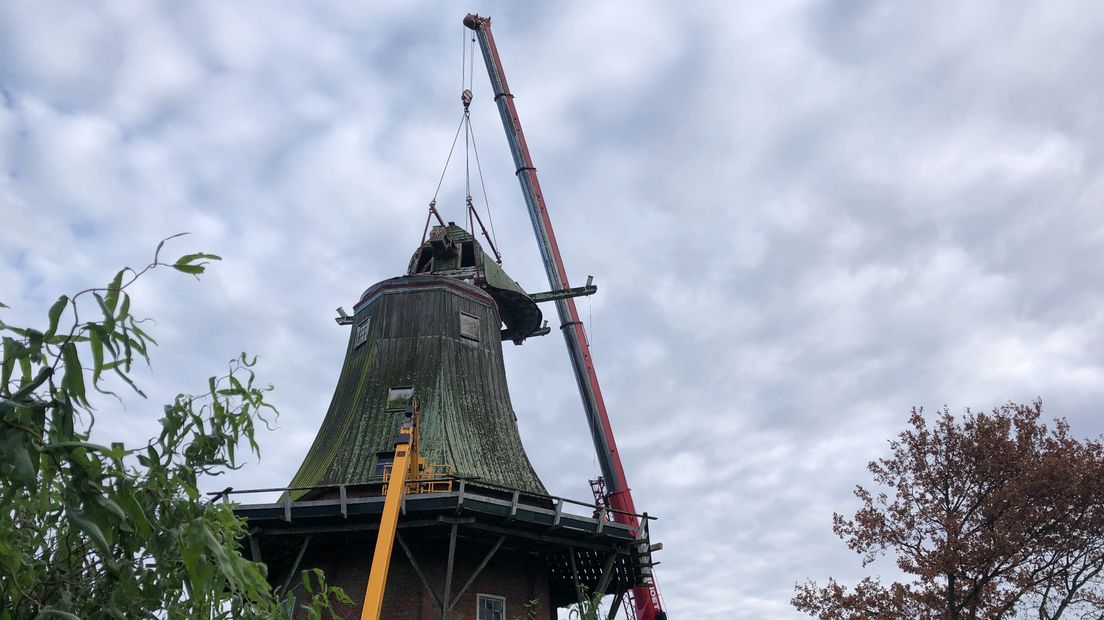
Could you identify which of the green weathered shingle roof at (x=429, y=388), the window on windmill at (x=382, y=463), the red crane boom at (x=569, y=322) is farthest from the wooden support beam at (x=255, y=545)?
the red crane boom at (x=569, y=322)

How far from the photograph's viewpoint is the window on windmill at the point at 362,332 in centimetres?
1973

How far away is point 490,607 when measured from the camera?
1568 centimetres

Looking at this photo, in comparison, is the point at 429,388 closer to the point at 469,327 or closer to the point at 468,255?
the point at 469,327

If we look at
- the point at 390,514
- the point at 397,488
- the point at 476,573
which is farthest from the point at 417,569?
the point at 397,488

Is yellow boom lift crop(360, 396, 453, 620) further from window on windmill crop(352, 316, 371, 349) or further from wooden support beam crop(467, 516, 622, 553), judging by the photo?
window on windmill crop(352, 316, 371, 349)

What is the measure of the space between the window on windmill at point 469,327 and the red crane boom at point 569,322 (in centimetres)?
535

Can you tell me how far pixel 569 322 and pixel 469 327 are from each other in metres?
7.30

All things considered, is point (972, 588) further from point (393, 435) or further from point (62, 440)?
point (62, 440)

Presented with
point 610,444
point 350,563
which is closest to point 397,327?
point 350,563

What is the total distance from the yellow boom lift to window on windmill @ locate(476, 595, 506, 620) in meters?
1.79

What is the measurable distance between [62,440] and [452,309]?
56.6 ft

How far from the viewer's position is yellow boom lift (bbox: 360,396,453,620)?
38.9 feet

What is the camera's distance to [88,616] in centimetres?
312

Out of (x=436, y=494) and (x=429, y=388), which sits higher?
(x=429, y=388)
